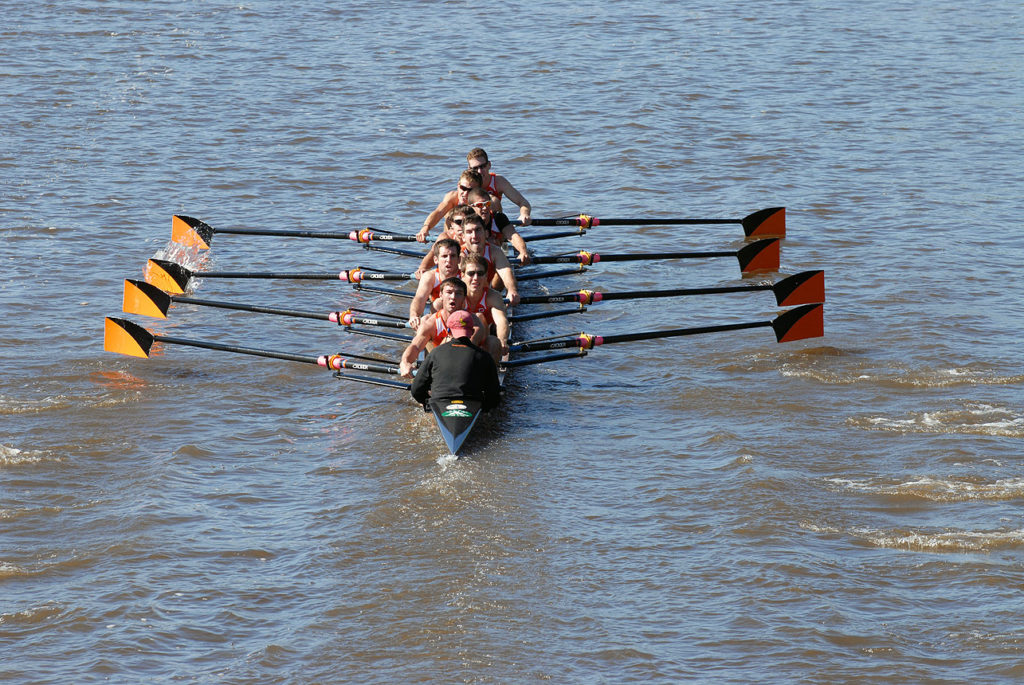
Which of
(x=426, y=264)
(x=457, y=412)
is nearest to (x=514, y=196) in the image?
(x=426, y=264)

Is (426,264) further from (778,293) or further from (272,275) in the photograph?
(778,293)

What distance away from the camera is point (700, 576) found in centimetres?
820

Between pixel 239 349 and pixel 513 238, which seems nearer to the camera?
pixel 239 349

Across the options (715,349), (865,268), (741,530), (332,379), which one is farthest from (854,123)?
(741,530)

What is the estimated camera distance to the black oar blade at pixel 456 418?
9.79 m

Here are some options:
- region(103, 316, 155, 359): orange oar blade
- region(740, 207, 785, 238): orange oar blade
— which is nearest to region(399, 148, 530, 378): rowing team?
region(103, 316, 155, 359): orange oar blade

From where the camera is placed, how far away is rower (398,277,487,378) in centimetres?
1003

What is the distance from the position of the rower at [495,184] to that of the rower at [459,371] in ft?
11.7

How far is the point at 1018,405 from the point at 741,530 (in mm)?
3483

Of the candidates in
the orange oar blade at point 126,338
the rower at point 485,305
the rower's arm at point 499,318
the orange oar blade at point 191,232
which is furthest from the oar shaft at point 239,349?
the orange oar blade at point 191,232

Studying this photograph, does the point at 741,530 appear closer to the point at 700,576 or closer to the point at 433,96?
the point at 700,576

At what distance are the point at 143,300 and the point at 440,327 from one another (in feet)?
12.3

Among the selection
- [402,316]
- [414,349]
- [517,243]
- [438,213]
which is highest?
[438,213]

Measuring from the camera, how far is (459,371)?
9.91 metres
